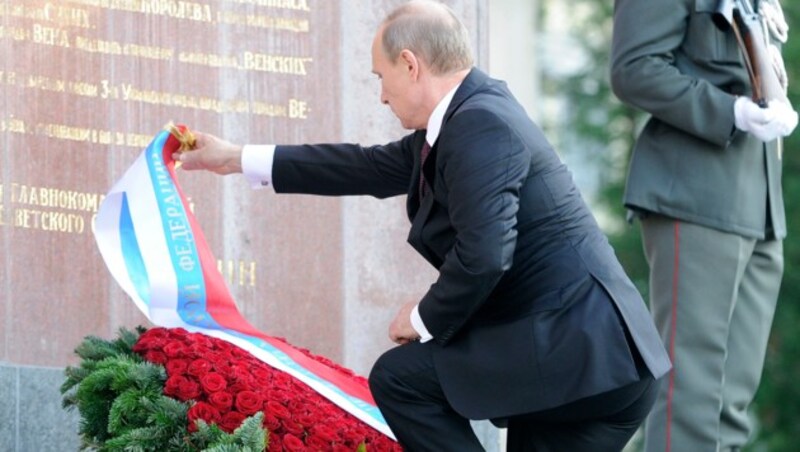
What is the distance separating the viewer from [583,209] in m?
5.98

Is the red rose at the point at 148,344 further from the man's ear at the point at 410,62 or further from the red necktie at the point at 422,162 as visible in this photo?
the man's ear at the point at 410,62

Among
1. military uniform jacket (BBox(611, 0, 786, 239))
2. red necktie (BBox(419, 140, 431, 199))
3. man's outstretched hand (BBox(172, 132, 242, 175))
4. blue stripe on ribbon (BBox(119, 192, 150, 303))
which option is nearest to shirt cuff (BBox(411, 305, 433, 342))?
red necktie (BBox(419, 140, 431, 199))

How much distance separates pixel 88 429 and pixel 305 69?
7.02 feet

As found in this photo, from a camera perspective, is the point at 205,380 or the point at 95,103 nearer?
the point at 205,380

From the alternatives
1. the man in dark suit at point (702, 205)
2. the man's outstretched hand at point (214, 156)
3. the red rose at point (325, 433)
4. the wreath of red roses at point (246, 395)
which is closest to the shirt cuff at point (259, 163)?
the man's outstretched hand at point (214, 156)

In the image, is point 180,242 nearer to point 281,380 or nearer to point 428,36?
point 281,380

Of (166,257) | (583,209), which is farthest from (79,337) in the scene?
(583,209)

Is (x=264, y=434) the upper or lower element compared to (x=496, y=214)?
lower

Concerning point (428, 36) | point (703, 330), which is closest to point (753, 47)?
point (703, 330)

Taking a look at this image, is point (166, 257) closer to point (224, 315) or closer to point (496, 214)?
point (224, 315)

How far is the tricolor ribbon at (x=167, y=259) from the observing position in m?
6.65

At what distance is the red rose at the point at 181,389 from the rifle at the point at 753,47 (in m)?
2.37

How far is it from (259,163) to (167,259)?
0.44 m

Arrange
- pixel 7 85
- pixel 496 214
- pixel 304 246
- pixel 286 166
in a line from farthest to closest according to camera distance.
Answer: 1. pixel 304 246
2. pixel 7 85
3. pixel 286 166
4. pixel 496 214
